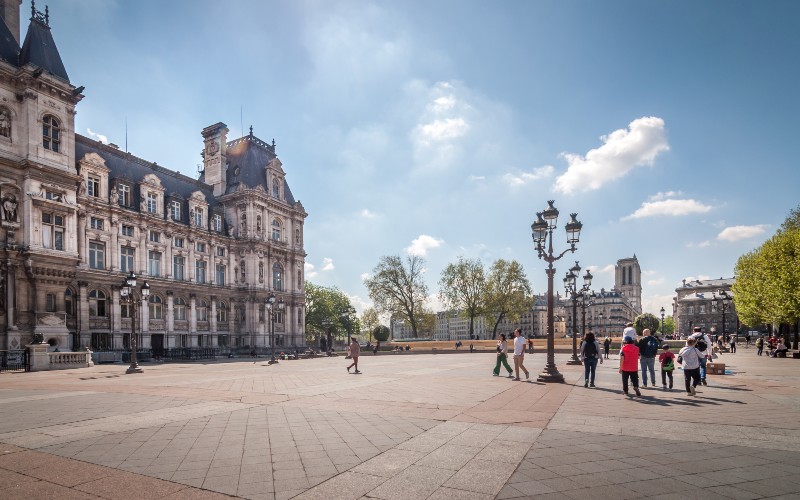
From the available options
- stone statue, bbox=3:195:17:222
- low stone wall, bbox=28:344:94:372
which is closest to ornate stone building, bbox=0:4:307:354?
stone statue, bbox=3:195:17:222

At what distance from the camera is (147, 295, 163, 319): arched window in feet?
142

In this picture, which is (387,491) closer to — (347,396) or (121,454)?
(121,454)

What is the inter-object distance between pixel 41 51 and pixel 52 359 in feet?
77.0

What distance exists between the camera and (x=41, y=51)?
34031mm

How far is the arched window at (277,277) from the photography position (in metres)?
57.6

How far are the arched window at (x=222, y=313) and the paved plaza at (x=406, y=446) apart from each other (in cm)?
3927

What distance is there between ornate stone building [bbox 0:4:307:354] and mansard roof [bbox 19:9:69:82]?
0.33ft

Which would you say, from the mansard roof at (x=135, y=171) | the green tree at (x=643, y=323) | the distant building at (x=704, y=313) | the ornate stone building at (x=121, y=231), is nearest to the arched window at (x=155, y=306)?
the ornate stone building at (x=121, y=231)

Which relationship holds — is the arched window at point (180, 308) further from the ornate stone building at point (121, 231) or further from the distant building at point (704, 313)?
the distant building at point (704, 313)

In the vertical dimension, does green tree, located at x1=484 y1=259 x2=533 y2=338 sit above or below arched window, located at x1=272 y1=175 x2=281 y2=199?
below

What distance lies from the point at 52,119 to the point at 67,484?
37866 millimetres

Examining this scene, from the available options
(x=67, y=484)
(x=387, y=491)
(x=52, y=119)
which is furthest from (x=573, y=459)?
(x=52, y=119)

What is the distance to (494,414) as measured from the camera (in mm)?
9867

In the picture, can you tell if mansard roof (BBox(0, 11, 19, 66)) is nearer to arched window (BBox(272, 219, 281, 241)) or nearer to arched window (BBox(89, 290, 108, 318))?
arched window (BBox(89, 290, 108, 318))
